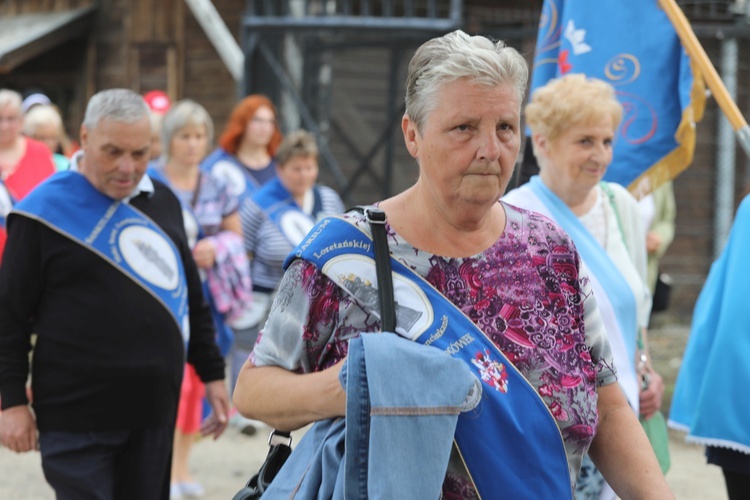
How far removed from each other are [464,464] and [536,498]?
171 mm

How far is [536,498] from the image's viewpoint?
233cm

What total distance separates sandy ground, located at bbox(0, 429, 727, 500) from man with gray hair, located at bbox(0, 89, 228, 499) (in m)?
2.52

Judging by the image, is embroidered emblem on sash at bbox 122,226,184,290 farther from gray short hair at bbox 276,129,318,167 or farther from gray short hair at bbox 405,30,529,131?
gray short hair at bbox 276,129,318,167

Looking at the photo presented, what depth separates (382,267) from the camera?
91.7 inches

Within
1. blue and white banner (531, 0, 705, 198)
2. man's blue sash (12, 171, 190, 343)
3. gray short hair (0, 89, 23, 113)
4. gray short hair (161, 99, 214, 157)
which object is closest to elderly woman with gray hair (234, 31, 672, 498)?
man's blue sash (12, 171, 190, 343)

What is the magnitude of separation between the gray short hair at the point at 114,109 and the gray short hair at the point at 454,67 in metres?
1.97

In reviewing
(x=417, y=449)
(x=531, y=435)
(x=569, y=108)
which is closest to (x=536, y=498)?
(x=531, y=435)

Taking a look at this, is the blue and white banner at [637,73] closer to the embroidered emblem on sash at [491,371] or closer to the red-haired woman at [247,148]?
the embroidered emblem on sash at [491,371]

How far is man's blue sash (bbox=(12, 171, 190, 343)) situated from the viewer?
13.4 feet

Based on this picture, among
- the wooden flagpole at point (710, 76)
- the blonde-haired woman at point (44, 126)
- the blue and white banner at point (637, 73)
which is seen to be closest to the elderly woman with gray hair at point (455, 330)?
the wooden flagpole at point (710, 76)

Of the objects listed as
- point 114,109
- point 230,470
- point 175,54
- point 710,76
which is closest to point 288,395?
point 114,109

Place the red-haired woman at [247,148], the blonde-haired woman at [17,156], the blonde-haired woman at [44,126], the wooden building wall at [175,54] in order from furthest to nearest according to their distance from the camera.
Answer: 1. the wooden building wall at [175,54]
2. the blonde-haired woman at [44,126]
3. the red-haired woman at [247,148]
4. the blonde-haired woman at [17,156]

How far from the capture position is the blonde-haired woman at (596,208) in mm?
3986

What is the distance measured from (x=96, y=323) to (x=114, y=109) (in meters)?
0.75
